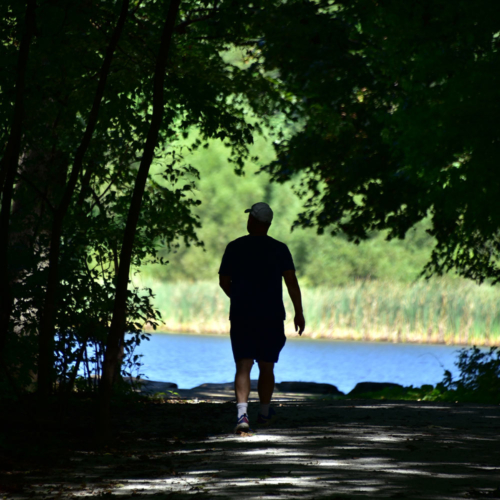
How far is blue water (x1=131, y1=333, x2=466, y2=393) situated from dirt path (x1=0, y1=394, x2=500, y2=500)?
41.8 feet

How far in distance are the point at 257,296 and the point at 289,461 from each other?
174 cm

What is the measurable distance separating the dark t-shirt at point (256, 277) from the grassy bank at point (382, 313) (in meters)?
22.1

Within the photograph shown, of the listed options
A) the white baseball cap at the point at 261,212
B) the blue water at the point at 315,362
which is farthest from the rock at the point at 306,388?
the white baseball cap at the point at 261,212

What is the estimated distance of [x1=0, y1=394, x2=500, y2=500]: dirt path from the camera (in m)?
4.68

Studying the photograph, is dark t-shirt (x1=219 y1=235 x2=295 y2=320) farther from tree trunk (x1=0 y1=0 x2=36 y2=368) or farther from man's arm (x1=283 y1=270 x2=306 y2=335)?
tree trunk (x1=0 y1=0 x2=36 y2=368)

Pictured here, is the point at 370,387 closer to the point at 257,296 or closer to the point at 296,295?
the point at 296,295

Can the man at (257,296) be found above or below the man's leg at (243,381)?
above

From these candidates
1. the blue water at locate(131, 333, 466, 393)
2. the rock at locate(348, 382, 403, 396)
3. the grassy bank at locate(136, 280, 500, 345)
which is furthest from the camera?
the grassy bank at locate(136, 280, 500, 345)

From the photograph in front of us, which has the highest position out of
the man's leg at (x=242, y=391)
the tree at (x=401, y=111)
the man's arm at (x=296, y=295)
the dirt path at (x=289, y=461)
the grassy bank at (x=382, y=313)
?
the tree at (x=401, y=111)

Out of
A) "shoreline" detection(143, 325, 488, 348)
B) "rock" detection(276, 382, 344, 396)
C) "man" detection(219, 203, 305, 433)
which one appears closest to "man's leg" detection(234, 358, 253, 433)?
"man" detection(219, 203, 305, 433)

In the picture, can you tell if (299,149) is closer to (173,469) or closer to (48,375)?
(48,375)

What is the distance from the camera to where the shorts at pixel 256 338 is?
6.92 meters

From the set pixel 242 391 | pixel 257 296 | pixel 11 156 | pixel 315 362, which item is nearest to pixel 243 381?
pixel 242 391

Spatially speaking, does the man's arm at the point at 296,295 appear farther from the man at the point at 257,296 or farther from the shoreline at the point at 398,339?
the shoreline at the point at 398,339
